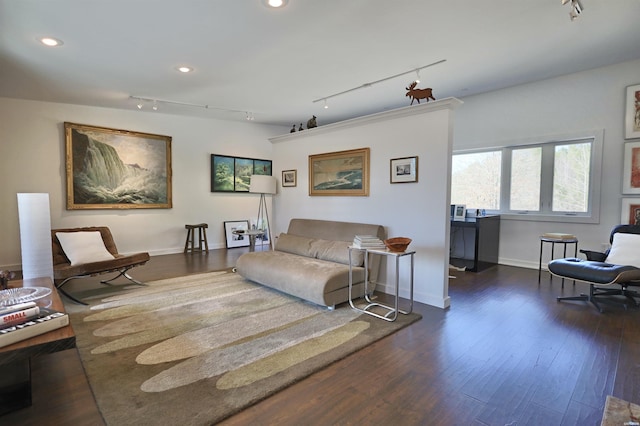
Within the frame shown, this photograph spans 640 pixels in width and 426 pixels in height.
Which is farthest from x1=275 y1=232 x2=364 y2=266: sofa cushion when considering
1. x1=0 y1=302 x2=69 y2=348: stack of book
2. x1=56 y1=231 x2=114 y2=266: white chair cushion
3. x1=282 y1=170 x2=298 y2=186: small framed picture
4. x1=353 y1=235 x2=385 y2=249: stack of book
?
x1=0 y1=302 x2=69 y2=348: stack of book

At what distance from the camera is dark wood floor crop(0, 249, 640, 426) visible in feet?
5.66

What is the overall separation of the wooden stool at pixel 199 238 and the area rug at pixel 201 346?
2609 millimetres

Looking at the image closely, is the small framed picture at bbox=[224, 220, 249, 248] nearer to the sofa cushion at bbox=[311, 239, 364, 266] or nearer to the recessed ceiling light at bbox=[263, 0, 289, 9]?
the sofa cushion at bbox=[311, 239, 364, 266]

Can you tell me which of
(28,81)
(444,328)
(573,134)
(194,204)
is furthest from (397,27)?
(194,204)

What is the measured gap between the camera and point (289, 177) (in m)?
5.25

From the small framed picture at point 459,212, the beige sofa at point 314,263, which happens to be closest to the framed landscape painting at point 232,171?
the beige sofa at point 314,263

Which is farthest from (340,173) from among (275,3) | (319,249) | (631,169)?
(631,169)

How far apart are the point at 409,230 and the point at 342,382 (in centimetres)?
208

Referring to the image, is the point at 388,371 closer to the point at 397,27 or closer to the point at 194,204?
the point at 397,27

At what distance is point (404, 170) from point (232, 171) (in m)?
4.57

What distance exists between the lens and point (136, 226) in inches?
235

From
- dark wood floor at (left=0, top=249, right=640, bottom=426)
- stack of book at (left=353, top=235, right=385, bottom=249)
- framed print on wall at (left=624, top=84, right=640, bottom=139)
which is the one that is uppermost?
framed print on wall at (left=624, top=84, right=640, bottom=139)

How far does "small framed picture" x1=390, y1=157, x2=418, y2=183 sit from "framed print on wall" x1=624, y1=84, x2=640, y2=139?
3319 millimetres

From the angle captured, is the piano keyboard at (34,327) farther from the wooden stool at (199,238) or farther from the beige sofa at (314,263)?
the wooden stool at (199,238)
